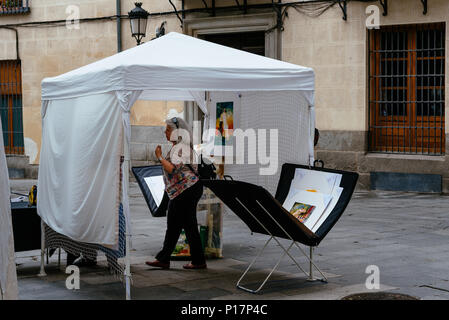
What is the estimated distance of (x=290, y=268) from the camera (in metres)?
7.57

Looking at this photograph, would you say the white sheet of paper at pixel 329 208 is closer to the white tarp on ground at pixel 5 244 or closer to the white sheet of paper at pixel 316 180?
the white sheet of paper at pixel 316 180

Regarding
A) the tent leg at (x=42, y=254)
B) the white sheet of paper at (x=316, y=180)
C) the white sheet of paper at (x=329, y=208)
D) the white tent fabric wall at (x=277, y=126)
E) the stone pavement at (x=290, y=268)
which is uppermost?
the white tent fabric wall at (x=277, y=126)

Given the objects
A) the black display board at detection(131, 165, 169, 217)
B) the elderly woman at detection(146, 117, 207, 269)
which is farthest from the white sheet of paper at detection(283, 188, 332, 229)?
the black display board at detection(131, 165, 169, 217)

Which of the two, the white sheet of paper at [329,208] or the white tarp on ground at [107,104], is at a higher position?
the white tarp on ground at [107,104]

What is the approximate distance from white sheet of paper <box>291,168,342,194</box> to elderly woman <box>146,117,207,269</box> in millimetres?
1011

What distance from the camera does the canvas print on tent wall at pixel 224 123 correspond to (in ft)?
29.2

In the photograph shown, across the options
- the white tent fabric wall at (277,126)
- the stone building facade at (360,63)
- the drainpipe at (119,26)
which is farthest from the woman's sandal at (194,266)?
the drainpipe at (119,26)

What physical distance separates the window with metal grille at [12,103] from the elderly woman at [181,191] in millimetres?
13303

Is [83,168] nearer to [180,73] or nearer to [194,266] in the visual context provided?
[180,73]

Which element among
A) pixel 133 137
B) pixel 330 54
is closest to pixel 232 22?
pixel 330 54

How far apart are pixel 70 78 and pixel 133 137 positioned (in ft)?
35.2

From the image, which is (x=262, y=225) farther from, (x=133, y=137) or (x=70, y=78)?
(x=133, y=137)

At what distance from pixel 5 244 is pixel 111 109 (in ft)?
7.97

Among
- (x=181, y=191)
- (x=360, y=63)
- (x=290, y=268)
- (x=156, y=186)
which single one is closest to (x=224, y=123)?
(x=156, y=186)
